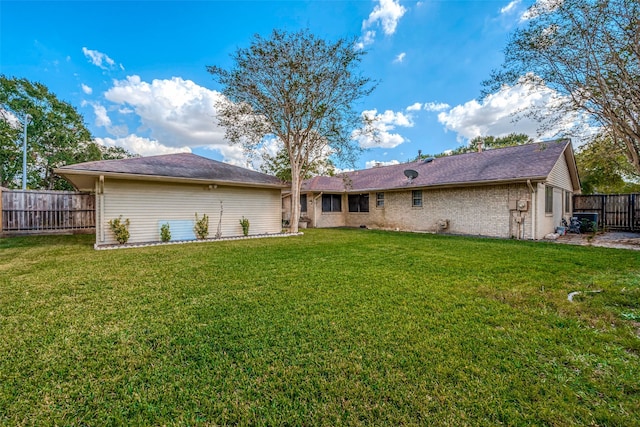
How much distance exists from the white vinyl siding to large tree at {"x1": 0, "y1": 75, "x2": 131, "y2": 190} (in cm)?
1639

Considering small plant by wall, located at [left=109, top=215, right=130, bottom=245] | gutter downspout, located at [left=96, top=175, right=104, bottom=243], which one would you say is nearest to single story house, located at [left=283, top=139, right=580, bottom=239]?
small plant by wall, located at [left=109, top=215, right=130, bottom=245]

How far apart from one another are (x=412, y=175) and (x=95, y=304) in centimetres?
1306

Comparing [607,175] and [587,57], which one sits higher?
[587,57]

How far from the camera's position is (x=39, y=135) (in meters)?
20.0

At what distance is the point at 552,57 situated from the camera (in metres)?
6.43

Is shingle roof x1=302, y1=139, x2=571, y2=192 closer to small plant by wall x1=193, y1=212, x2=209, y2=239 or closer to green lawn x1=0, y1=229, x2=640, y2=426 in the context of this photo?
green lawn x1=0, y1=229, x2=640, y2=426

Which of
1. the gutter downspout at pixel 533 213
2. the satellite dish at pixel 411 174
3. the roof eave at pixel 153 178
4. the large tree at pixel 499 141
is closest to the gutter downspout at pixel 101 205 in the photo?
the roof eave at pixel 153 178

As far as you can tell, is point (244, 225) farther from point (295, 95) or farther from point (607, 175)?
point (607, 175)

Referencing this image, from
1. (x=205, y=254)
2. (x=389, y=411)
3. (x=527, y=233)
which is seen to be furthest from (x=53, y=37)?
(x=527, y=233)

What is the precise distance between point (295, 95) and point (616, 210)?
1620 centimetres

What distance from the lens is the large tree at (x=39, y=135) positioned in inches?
739

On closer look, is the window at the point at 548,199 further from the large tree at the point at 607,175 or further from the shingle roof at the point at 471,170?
the large tree at the point at 607,175

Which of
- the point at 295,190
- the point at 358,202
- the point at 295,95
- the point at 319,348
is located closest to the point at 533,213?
the point at 358,202

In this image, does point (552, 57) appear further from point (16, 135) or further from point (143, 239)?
point (16, 135)
